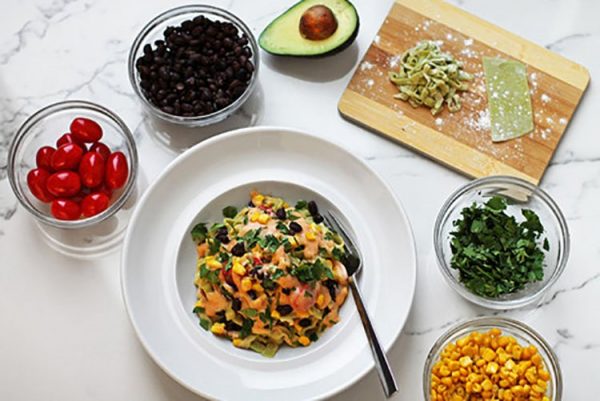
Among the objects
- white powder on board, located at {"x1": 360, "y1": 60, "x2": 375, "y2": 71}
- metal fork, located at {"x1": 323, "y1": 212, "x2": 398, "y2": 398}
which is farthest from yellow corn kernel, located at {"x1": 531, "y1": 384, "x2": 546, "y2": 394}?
white powder on board, located at {"x1": 360, "y1": 60, "x2": 375, "y2": 71}

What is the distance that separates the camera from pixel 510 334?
2.51 meters

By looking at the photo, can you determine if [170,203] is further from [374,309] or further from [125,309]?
[374,309]

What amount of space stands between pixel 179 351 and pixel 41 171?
60cm

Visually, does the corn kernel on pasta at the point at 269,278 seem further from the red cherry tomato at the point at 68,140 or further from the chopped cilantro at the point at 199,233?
the red cherry tomato at the point at 68,140

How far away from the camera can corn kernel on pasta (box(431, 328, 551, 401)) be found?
2391 mm

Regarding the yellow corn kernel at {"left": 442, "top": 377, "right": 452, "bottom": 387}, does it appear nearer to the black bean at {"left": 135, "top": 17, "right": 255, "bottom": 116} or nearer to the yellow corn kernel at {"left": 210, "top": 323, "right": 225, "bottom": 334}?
the yellow corn kernel at {"left": 210, "top": 323, "right": 225, "bottom": 334}

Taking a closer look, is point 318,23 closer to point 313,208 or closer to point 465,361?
point 313,208

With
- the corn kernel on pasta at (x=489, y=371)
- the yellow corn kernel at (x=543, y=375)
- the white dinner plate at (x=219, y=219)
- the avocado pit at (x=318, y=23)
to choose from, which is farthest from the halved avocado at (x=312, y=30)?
the yellow corn kernel at (x=543, y=375)

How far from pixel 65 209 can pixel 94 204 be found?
3.0 inches

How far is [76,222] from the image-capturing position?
251cm

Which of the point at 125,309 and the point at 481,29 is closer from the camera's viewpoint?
the point at 125,309

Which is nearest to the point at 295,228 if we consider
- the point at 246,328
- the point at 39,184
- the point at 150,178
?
the point at 246,328

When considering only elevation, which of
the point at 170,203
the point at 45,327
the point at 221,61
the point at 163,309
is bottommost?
the point at 45,327

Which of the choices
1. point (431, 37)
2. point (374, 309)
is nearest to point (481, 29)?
point (431, 37)
